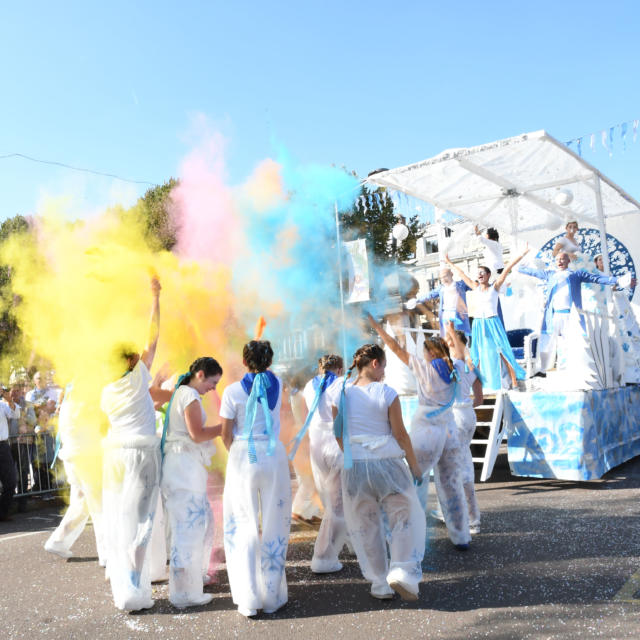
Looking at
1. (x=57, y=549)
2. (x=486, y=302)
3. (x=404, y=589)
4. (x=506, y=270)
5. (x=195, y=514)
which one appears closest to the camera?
(x=404, y=589)

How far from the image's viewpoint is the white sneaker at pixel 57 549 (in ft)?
19.2

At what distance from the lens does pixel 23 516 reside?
29.6ft

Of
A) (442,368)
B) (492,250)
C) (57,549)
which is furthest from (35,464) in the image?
(492,250)

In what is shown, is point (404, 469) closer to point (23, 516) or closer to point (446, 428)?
point (446, 428)

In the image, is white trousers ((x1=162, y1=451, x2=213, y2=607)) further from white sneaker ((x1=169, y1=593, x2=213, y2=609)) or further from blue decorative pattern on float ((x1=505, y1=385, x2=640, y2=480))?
blue decorative pattern on float ((x1=505, y1=385, x2=640, y2=480))

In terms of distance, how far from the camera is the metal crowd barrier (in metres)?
9.79

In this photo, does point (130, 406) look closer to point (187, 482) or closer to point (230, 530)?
point (187, 482)

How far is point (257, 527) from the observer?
416 cm

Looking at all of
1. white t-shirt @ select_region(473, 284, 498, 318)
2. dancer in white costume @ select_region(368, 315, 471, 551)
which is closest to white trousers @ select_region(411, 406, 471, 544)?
dancer in white costume @ select_region(368, 315, 471, 551)

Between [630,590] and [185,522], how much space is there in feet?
9.35

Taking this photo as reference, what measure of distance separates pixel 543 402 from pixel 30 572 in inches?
240

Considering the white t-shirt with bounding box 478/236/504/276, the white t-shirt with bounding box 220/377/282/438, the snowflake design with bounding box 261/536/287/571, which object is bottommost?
the snowflake design with bounding box 261/536/287/571

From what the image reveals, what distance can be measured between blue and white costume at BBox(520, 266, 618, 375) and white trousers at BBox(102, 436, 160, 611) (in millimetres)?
6682

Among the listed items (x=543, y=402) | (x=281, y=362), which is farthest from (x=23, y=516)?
(x=543, y=402)
